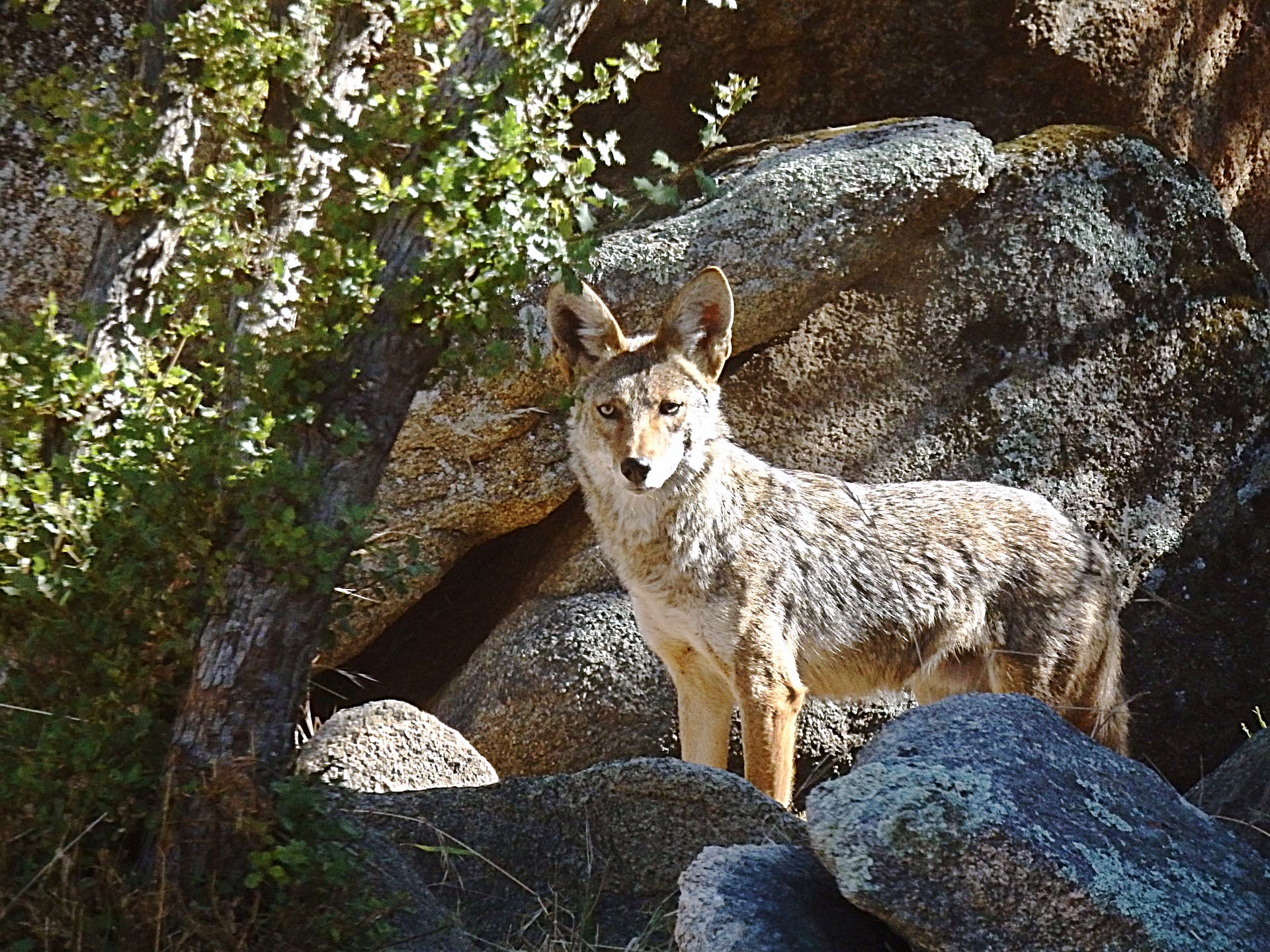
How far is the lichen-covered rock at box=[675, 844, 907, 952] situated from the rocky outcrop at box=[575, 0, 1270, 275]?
17.4 feet

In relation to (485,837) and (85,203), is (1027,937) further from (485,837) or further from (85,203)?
(85,203)

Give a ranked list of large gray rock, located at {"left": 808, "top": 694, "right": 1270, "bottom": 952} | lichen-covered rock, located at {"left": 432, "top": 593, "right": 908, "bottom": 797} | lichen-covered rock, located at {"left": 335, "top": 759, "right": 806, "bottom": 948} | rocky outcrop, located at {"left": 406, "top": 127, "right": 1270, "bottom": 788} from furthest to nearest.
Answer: rocky outcrop, located at {"left": 406, "top": 127, "right": 1270, "bottom": 788} < lichen-covered rock, located at {"left": 432, "top": 593, "right": 908, "bottom": 797} < lichen-covered rock, located at {"left": 335, "top": 759, "right": 806, "bottom": 948} < large gray rock, located at {"left": 808, "top": 694, "right": 1270, "bottom": 952}

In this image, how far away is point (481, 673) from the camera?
24.6 ft

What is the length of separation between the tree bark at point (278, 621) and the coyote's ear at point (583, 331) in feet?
6.12

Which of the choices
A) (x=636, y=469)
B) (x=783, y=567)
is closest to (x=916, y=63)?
(x=783, y=567)

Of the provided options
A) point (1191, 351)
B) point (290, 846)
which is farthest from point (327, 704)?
point (1191, 351)

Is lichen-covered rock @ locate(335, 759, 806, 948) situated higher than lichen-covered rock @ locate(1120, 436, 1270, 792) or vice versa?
lichen-covered rock @ locate(1120, 436, 1270, 792)

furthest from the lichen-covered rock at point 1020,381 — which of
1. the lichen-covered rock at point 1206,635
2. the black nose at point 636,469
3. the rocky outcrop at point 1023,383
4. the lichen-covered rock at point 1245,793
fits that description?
the lichen-covered rock at point 1245,793

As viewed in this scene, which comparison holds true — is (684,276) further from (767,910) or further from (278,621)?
(767,910)

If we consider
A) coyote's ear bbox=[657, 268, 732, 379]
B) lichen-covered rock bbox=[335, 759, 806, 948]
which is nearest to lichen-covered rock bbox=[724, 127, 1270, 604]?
coyote's ear bbox=[657, 268, 732, 379]

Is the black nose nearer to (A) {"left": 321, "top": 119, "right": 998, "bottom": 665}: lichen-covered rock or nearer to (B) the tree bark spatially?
(A) {"left": 321, "top": 119, "right": 998, "bottom": 665}: lichen-covered rock

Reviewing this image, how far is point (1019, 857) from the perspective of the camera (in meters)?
3.21

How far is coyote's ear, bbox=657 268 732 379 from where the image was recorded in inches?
248

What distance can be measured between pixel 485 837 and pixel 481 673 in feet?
7.97
